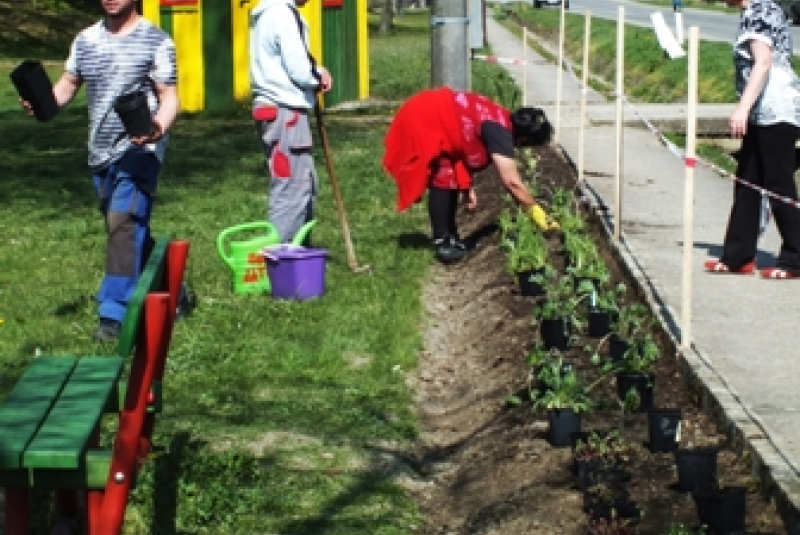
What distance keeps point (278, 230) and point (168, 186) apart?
4.19 m

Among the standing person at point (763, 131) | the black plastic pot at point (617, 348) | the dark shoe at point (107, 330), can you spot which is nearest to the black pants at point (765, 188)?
the standing person at point (763, 131)

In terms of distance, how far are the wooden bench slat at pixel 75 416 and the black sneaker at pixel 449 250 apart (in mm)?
5384

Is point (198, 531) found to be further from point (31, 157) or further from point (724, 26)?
point (724, 26)

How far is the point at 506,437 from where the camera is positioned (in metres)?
6.84

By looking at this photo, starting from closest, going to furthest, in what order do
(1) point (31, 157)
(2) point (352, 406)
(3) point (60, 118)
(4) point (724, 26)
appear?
(2) point (352, 406) < (1) point (31, 157) < (3) point (60, 118) < (4) point (724, 26)

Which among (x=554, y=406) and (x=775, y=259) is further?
(x=775, y=259)

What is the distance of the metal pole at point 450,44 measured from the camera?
493 inches

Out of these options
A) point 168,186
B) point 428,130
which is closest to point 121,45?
point 428,130

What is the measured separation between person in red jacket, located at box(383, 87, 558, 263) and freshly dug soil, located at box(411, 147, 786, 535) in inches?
29.7

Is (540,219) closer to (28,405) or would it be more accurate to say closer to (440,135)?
(440,135)

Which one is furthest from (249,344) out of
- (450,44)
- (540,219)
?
(450,44)

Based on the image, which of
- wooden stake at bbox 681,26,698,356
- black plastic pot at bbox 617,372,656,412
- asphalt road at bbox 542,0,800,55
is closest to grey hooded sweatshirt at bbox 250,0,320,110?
wooden stake at bbox 681,26,698,356

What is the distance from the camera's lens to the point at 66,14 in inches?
1682

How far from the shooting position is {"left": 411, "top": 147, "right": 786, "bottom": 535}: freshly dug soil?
19.2 feet
